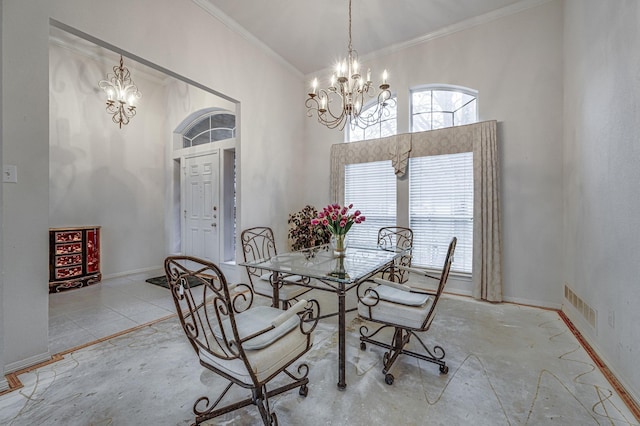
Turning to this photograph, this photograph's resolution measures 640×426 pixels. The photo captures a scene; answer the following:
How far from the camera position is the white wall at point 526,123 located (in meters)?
3.15

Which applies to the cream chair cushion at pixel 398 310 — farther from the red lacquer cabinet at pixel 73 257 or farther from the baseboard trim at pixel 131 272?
the baseboard trim at pixel 131 272

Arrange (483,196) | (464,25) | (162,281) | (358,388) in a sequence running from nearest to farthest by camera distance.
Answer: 1. (358,388)
2. (483,196)
3. (464,25)
4. (162,281)

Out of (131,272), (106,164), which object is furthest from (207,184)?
(131,272)

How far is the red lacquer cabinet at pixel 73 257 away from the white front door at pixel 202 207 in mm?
1350

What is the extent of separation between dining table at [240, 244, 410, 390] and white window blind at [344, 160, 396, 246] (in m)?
1.29

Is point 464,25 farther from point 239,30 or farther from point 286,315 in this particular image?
point 286,315

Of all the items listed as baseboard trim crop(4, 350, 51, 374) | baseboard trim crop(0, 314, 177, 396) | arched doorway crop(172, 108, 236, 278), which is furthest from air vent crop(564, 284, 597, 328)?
baseboard trim crop(4, 350, 51, 374)

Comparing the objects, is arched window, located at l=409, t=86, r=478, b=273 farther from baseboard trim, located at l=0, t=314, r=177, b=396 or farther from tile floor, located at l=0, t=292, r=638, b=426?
baseboard trim, located at l=0, t=314, r=177, b=396

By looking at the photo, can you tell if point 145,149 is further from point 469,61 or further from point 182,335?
point 469,61

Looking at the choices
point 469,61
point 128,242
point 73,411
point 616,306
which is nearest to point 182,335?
point 73,411

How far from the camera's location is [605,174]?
215 centimetres

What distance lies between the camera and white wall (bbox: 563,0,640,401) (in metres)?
1.78

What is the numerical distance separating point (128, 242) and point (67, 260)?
0.96 metres

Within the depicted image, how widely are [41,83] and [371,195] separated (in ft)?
12.4
